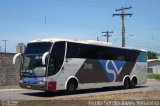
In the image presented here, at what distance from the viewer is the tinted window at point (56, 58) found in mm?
21203

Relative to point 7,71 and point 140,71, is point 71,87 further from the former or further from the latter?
point 7,71

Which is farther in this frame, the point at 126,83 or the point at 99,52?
the point at 126,83

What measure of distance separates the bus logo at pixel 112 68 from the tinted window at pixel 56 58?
4.47 m

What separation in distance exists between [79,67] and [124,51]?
19.2 ft

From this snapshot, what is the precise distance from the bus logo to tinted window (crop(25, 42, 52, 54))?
17.4ft

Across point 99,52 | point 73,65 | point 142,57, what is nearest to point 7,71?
point 99,52

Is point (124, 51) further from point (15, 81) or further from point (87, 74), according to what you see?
point (15, 81)

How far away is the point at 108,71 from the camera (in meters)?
26.3

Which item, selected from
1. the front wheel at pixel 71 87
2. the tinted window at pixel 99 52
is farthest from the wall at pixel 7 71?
the front wheel at pixel 71 87

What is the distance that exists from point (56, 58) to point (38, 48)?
1.26 metres

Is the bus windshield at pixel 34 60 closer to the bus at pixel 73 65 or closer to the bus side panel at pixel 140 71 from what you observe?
the bus at pixel 73 65

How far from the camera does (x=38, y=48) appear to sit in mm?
21812

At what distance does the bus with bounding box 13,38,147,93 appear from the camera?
21.2m

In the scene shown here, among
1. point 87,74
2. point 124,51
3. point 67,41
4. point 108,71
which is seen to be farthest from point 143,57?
point 67,41
